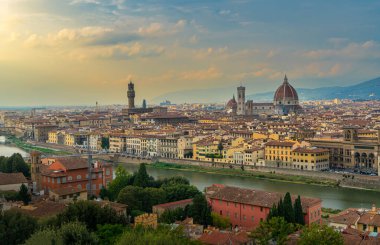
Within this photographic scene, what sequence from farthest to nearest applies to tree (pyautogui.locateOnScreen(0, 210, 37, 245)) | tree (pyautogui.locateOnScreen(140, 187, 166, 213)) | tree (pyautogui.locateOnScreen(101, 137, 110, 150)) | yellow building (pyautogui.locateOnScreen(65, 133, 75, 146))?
yellow building (pyautogui.locateOnScreen(65, 133, 75, 146)), tree (pyautogui.locateOnScreen(101, 137, 110, 150)), tree (pyautogui.locateOnScreen(140, 187, 166, 213)), tree (pyautogui.locateOnScreen(0, 210, 37, 245))

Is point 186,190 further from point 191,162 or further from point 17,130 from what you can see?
point 17,130

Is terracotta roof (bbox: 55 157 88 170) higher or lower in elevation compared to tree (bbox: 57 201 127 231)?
higher

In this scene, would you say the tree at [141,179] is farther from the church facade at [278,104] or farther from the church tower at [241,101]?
the church tower at [241,101]

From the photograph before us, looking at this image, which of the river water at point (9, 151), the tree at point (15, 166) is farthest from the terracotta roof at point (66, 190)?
the river water at point (9, 151)

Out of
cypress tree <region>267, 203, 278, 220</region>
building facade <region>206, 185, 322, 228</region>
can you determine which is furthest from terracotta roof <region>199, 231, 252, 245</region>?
building facade <region>206, 185, 322, 228</region>

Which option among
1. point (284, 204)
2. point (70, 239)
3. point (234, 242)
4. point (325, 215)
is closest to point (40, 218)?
point (70, 239)

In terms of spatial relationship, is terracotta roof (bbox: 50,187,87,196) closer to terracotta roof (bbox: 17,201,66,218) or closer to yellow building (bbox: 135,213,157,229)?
terracotta roof (bbox: 17,201,66,218)

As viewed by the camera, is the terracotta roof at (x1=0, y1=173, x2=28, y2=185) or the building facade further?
the terracotta roof at (x1=0, y1=173, x2=28, y2=185)
